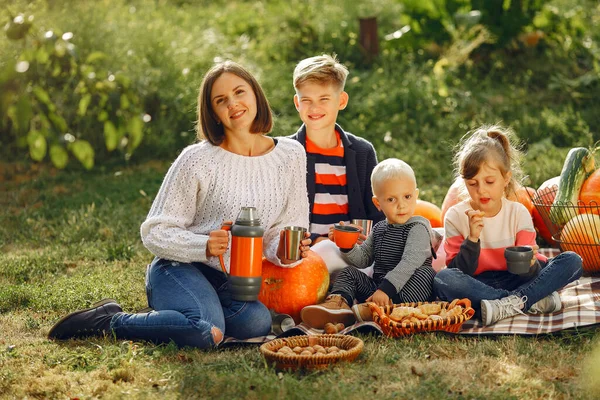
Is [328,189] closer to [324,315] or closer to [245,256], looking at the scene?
[324,315]

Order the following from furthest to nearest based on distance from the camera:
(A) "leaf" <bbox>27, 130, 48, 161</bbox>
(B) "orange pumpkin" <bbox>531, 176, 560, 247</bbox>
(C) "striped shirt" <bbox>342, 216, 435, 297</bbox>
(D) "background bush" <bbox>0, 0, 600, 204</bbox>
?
1. (D) "background bush" <bbox>0, 0, 600, 204</bbox>
2. (B) "orange pumpkin" <bbox>531, 176, 560, 247</bbox>
3. (C) "striped shirt" <bbox>342, 216, 435, 297</bbox>
4. (A) "leaf" <bbox>27, 130, 48, 161</bbox>

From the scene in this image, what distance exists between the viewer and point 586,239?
5.76 m

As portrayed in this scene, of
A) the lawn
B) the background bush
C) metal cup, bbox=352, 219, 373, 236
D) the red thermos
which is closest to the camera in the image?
the lawn

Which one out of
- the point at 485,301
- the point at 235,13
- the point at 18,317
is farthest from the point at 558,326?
the point at 235,13

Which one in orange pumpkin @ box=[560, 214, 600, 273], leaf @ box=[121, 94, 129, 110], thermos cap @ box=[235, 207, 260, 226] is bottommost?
orange pumpkin @ box=[560, 214, 600, 273]

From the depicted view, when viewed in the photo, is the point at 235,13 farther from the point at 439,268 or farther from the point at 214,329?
the point at 214,329

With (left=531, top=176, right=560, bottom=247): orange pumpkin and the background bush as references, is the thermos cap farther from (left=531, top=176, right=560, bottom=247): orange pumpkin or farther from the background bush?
the background bush

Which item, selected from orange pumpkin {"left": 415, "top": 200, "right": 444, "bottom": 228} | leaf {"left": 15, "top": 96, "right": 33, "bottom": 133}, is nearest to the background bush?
orange pumpkin {"left": 415, "top": 200, "right": 444, "bottom": 228}

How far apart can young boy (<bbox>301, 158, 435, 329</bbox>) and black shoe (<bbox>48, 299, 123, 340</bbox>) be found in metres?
1.07

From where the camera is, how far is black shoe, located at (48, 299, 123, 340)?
183 inches

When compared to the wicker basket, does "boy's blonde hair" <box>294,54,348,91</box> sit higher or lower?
higher

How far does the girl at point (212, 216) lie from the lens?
4586mm

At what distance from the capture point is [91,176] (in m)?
9.04

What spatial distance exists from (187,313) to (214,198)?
0.71 meters
